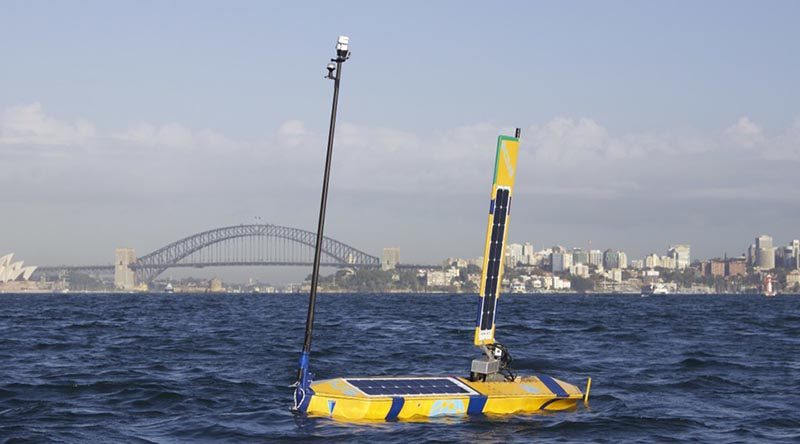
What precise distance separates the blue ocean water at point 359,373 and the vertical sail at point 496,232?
2.14 metres

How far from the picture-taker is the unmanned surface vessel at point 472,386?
65.9 ft

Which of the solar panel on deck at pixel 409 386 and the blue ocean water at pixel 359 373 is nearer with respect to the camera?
the blue ocean water at pixel 359 373

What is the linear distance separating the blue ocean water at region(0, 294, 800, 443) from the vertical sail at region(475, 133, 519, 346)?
7.03 feet

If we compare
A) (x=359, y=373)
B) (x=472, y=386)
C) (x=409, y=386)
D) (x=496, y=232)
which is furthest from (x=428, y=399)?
(x=359, y=373)

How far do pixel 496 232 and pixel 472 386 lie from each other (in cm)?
314

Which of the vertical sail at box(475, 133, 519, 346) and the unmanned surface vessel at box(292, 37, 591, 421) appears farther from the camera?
the vertical sail at box(475, 133, 519, 346)

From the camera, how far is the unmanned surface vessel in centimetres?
2009

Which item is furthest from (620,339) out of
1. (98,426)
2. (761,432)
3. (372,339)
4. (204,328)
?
(98,426)

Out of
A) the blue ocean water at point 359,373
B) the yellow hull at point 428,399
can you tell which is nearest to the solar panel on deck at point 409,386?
the yellow hull at point 428,399

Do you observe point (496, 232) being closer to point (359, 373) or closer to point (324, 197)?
point (324, 197)

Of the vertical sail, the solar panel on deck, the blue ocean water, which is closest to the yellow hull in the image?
the solar panel on deck

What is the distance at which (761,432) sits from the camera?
2080 cm

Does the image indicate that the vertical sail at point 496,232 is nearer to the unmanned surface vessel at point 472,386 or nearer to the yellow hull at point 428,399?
the unmanned surface vessel at point 472,386

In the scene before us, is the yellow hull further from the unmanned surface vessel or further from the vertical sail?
the vertical sail
